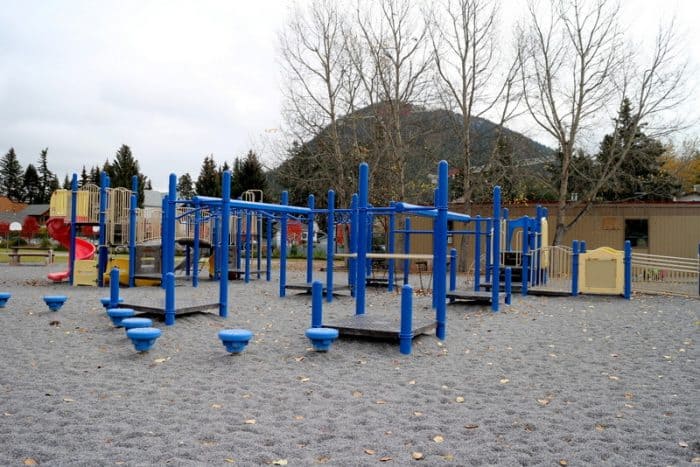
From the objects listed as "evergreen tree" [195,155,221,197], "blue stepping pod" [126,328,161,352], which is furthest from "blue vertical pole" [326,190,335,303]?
"evergreen tree" [195,155,221,197]

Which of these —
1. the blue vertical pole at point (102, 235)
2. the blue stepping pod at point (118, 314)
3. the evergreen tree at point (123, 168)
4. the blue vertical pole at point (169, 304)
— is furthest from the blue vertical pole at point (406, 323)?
the evergreen tree at point (123, 168)

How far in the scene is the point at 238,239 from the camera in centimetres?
2053

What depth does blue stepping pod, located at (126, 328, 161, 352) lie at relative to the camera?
7.39m

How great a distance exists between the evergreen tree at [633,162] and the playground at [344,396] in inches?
757

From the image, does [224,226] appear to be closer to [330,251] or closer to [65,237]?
[330,251]

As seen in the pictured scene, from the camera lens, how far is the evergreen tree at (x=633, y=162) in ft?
89.8

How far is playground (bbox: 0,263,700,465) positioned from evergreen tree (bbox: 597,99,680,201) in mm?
19237

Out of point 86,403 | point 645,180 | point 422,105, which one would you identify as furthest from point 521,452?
point 645,180

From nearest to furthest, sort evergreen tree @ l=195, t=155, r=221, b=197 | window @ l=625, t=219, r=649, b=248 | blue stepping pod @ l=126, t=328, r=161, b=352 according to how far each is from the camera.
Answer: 1. blue stepping pod @ l=126, t=328, r=161, b=352
2. window @ l=625, t=219, r=649, b=248
3. evergreen tree @ l=195, t=155, r=221, b=197

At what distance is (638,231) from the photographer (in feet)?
95.5

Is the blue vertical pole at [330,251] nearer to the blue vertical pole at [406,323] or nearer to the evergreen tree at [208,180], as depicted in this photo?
the blue vertical pole at [406,323]

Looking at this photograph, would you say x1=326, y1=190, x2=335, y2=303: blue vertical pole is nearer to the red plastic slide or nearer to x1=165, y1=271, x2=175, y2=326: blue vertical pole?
x1=165, y1=271, x2=175, y2=326: blue vertical pole

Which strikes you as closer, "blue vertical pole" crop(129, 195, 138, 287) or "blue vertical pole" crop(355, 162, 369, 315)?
"blue vertical pole" crop(355, 162, 369, 315)

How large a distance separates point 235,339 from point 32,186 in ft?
340
